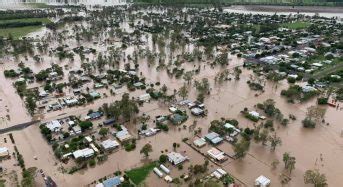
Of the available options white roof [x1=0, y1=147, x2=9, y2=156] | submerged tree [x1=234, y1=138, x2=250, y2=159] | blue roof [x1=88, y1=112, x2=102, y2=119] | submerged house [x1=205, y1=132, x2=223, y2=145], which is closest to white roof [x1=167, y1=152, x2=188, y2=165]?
submerged house [x1=205, y1=132, x2=223, y2=145]

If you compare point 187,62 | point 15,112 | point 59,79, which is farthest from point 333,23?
point 15,112

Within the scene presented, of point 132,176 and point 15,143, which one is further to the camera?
point 15,143

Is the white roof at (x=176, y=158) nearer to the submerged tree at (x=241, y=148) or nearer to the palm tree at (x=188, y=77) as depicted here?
the submerged tree at (x=241, y=148)

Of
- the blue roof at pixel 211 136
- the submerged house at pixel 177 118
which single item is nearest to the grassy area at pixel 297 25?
the submerged house at pixel 177 118

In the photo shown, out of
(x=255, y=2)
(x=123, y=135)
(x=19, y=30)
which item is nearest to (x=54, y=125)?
(x=123, y=135)

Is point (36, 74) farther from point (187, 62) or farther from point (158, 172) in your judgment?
point (158, 172)

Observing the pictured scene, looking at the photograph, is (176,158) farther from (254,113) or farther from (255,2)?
(255,2)
